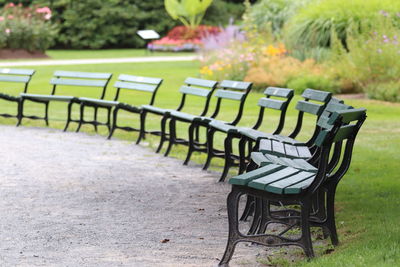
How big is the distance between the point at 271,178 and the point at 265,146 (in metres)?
1.43

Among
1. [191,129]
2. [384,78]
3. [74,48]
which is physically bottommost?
[74,48]

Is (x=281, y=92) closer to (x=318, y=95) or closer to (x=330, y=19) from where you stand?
(x=318, y=95)

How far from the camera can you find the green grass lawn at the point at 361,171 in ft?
Result: 17.1

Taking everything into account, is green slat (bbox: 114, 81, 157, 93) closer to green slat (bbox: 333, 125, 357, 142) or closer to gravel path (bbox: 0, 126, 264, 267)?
gravel path (bbox: 0, 126, 264, 267)

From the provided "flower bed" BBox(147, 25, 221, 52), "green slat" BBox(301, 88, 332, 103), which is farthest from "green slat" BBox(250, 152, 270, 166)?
"flower bed" BBox(147, 25, 221, 52)

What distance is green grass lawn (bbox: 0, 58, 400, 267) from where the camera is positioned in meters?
→ 5.21

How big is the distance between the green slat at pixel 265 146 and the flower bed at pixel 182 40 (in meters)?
25.8

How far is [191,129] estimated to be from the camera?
9.80 metres

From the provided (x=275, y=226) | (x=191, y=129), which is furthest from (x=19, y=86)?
(x=275, y=226)

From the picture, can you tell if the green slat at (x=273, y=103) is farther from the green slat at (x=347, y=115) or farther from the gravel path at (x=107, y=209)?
the green slat at (x=347, y=115)

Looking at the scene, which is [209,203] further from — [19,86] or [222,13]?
[222,13]

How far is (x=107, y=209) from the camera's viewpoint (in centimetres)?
716

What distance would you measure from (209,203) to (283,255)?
1975 mm

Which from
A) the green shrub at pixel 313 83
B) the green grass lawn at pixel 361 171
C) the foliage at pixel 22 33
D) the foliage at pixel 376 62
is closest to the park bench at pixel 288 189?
the green grass lawn at pixel 361 171
